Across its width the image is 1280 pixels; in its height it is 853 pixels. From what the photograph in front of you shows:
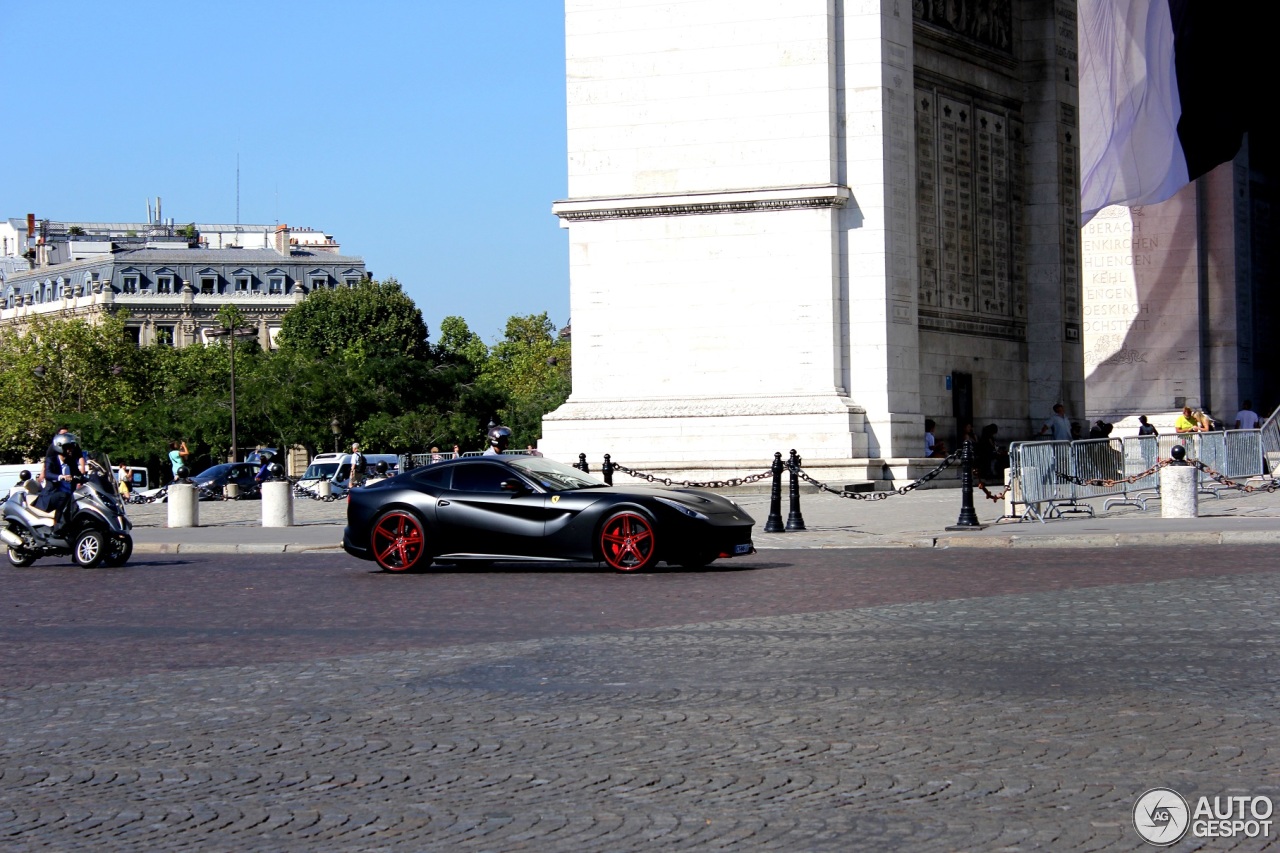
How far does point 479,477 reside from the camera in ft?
63.3

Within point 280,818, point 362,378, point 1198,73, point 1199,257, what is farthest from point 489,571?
point 362,378

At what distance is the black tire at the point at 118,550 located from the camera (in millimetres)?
21703

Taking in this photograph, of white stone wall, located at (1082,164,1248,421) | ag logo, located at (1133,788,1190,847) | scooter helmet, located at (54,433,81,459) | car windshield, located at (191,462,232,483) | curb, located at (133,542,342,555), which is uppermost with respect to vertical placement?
white stone wall, located at (1082,164,1248,421)

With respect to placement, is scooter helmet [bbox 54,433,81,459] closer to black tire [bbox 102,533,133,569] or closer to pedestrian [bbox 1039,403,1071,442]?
black tire [bbox 102,533,133,569]

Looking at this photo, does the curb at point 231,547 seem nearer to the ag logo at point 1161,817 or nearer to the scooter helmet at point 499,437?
the scooter helmet at point 499,437

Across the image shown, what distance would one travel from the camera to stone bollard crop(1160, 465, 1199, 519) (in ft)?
77.9

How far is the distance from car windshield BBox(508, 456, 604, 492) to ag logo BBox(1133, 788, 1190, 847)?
42.0 feet

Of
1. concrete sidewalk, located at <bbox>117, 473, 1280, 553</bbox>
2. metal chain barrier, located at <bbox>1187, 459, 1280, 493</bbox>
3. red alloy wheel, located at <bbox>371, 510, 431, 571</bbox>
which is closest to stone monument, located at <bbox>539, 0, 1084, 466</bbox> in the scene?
concrete sidewalk, located at <bbox>117, 473, 1280, 553</bbox>

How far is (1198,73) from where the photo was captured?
43.0 metres

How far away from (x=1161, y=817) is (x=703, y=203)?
2817cm

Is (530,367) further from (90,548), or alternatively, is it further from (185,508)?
(90,548)

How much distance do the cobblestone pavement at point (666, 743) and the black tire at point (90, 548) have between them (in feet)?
36.0

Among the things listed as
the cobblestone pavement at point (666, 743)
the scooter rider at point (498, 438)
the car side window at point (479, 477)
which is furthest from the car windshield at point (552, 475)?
the scooter rider at point (498, 438)

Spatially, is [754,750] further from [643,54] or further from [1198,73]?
[1198,73]
